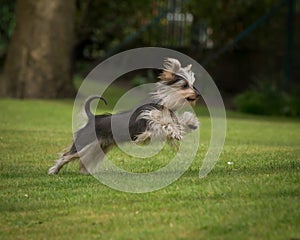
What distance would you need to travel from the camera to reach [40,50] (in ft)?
80.4

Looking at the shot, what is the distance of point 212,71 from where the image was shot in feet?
91.6

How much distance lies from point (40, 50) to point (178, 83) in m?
14.4

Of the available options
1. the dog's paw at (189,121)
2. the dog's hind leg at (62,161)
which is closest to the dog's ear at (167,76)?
the dog's paw at (189,121)

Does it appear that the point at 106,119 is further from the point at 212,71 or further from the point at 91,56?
the point at 91,56

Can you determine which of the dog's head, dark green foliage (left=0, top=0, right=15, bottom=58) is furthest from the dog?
dark green foliage (left=0, top=0, right=15, bottom=58)

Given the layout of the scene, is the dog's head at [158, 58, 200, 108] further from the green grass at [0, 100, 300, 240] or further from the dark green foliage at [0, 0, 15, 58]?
the dark green foliage at [0, 0, 15, 58]

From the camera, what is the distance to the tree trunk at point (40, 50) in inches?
960

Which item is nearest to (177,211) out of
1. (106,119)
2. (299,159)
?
(106,119)

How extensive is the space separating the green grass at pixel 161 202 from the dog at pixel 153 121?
463 millimetres

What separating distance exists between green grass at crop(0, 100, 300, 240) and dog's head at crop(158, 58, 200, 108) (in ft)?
2.94

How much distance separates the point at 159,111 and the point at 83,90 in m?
15.4

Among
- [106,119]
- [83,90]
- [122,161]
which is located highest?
[106,119]

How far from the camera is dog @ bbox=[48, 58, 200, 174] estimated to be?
1037 centimetres

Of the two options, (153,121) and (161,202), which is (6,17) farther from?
(161,202)
